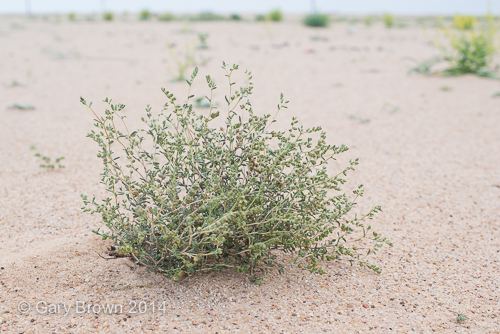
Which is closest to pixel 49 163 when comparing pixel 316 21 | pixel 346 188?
pixel 346 188

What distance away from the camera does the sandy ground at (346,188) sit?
92.0 inches

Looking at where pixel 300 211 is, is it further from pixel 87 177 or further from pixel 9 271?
pixel 87 177

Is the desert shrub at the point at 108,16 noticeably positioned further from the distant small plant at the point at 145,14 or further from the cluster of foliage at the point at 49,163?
the cluster of foliage at the point at 49,163

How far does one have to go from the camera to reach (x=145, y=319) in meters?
2.27

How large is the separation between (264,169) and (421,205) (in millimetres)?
1863

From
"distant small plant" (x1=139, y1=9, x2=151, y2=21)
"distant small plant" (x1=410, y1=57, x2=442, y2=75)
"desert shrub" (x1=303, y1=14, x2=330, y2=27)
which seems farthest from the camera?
"distant small plant" (x1=139, y1=9, x2=151, y2=21)

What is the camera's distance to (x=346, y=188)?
161 inches

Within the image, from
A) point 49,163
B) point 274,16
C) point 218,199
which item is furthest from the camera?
A: point 274,16

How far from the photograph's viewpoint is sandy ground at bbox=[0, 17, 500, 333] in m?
2.34

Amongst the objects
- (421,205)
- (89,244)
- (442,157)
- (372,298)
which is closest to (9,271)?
(89,244)

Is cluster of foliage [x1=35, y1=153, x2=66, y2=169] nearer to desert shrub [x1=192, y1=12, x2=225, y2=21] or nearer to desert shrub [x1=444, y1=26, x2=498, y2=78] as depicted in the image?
desert shrub [x1=444, y1=26, x2=498, y2=78]

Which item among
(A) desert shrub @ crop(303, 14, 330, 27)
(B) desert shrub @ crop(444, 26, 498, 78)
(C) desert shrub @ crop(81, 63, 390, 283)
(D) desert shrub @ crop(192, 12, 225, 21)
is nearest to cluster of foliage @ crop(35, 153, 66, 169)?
(C) desert shrub @ crop(81, 63, 390, 283)

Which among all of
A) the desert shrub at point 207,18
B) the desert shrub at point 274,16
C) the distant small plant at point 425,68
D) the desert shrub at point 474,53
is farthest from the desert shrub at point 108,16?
the desert shrub at point 474,53
